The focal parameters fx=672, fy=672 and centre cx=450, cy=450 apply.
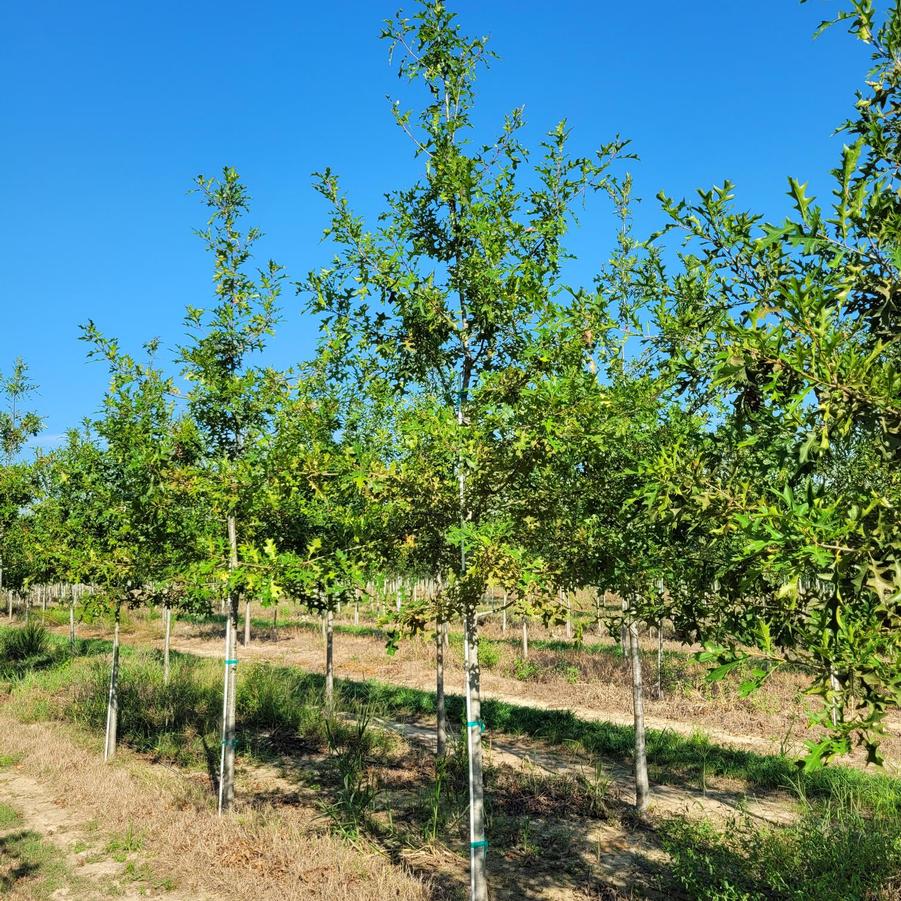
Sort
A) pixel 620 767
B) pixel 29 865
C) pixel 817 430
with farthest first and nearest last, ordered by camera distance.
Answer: pixel 620 767
pixel 29 865
pixel 817 430

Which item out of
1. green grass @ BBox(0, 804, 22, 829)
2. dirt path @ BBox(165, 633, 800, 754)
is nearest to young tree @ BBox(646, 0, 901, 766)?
green grass @ BBox(0, 804, 22, 829)

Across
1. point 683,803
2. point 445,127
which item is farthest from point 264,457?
point 683,803

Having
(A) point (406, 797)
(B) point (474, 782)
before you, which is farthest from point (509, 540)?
(A) point (406, 797)

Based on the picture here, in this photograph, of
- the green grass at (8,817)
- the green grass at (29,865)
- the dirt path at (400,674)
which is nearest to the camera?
the green grass at (29,865)

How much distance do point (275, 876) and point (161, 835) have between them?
2.07 metres

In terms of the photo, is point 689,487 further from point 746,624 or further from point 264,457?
point 264,457

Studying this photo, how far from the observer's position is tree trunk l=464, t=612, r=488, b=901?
585 cm

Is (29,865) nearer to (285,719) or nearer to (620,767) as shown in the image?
(285,719)

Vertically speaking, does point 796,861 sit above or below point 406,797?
above

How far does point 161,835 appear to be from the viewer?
834 centimetres

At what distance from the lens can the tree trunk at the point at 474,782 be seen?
5.85 metres

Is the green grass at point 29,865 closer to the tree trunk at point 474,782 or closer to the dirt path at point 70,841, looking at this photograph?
the dirt path at point 70,841

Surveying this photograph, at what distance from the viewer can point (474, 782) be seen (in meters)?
6.07

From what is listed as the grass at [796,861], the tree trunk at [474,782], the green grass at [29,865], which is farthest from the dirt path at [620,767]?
the green grass at [29,865]
